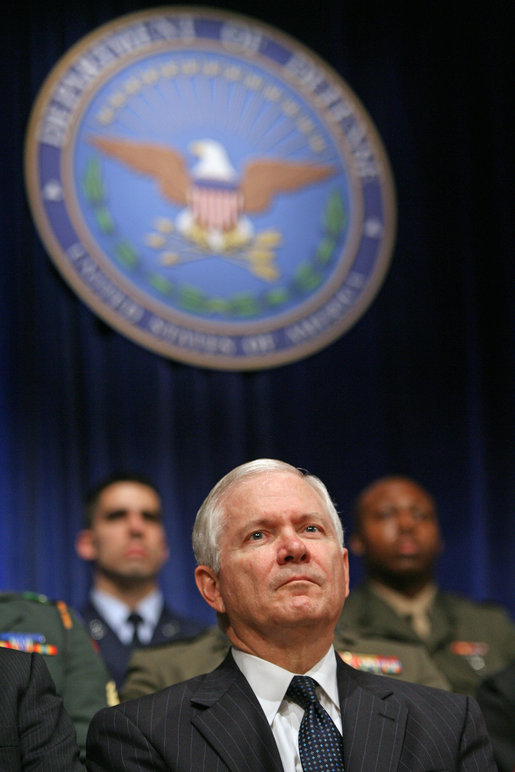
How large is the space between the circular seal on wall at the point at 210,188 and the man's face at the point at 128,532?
0.66 meters

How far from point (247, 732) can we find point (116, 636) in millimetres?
1735

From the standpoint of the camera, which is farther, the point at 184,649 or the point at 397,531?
the point at 397,531

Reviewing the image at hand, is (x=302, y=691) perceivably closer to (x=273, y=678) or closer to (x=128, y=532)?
(x=273, y=678)

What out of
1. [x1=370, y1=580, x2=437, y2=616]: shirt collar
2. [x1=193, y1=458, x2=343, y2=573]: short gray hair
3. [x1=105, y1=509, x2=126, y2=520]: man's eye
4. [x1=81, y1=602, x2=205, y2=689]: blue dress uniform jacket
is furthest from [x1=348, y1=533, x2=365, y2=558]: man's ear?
[x1=193, y1=458, x2=343, y2=573]: short gray hair

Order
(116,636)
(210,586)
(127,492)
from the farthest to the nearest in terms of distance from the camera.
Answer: (127,492)
(116,636)
(210,586)

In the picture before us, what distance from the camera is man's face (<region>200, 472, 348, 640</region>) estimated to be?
1.84 metres

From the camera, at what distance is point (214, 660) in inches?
105

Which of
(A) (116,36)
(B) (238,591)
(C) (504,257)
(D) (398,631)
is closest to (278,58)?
(A) (116,36)

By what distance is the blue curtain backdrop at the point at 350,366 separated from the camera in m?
3.71

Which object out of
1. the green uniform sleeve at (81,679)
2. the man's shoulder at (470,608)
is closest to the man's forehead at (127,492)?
the green uniform sleeve at (81,679)

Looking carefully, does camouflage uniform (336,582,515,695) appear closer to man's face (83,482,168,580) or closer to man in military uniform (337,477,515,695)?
man in military uniform (337,477,515,695)

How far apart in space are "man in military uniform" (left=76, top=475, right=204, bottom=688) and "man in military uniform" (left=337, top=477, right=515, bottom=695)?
621 mm

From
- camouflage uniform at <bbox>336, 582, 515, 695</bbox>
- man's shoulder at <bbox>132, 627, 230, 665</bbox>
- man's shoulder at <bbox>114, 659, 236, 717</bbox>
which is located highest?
man's shoulder at <bbox>114, 659, 236, 717</bbox>

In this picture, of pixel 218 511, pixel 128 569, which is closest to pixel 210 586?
pixel 218 511
